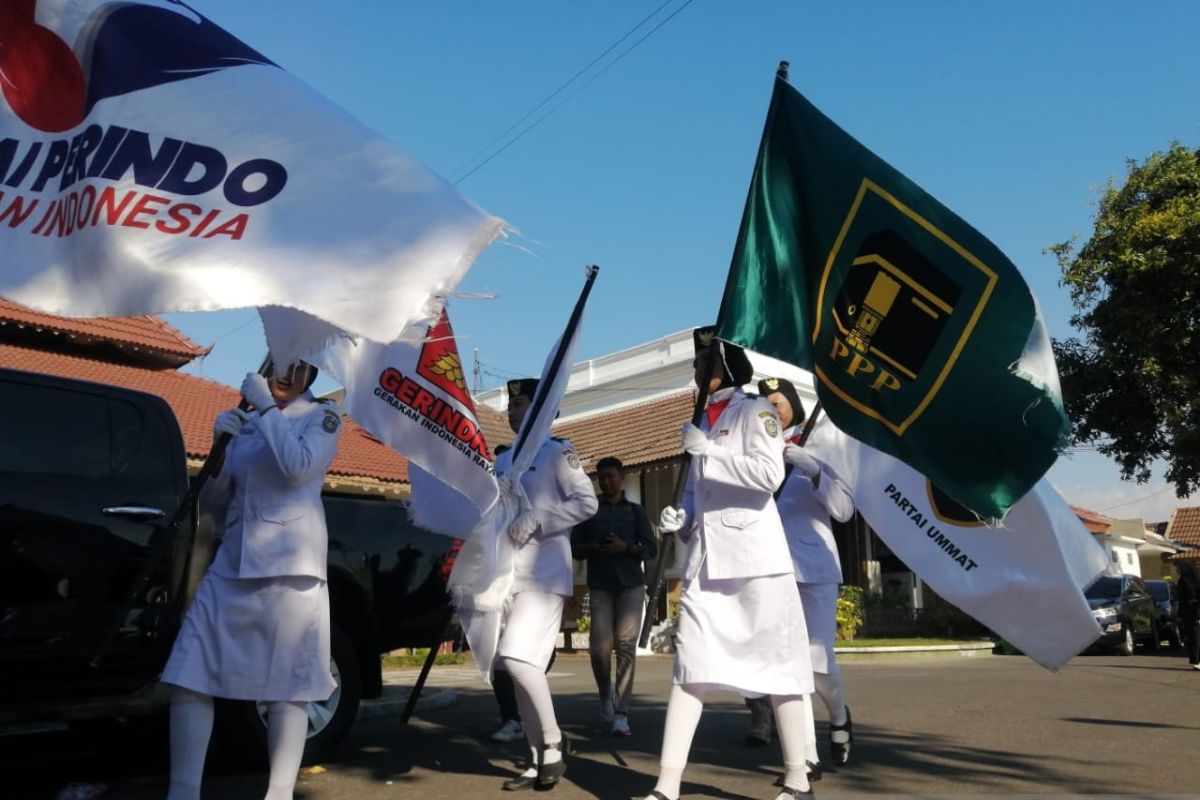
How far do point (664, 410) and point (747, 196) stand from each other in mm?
19429

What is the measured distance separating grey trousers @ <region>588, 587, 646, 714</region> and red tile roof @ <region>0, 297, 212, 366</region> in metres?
9.63

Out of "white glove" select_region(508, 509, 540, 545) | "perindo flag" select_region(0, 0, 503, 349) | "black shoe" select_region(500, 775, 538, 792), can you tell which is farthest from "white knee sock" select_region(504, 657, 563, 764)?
"perindo flag" select_region(0, 0, 503, 349)

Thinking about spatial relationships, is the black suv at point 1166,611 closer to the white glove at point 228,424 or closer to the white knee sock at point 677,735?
the white knee sock at point 677,735

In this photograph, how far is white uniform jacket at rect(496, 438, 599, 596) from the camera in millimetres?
5852

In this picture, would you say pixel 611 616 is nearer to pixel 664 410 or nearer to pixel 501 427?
pixel 664 410

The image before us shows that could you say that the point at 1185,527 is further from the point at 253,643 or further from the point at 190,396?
the point at 253,643

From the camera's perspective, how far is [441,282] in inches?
130

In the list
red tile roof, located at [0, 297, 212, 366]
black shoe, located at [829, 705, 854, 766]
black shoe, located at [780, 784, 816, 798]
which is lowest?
black shoe, located at [780, 784, 816, 798]

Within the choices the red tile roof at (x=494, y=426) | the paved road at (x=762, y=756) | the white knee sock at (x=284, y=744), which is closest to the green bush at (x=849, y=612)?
the red tile roof at (x=494, y=426)

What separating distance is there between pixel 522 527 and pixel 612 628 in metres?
2.52

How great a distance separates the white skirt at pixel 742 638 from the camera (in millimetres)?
4689

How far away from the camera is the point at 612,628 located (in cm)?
815

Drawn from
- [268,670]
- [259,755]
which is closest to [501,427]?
[259,755]

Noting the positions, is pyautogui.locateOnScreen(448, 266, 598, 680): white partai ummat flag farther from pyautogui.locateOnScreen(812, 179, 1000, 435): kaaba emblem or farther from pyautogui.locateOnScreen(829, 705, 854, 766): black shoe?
pyautogui.locateOnScreen(829, 705, 854, 766): black shoe
